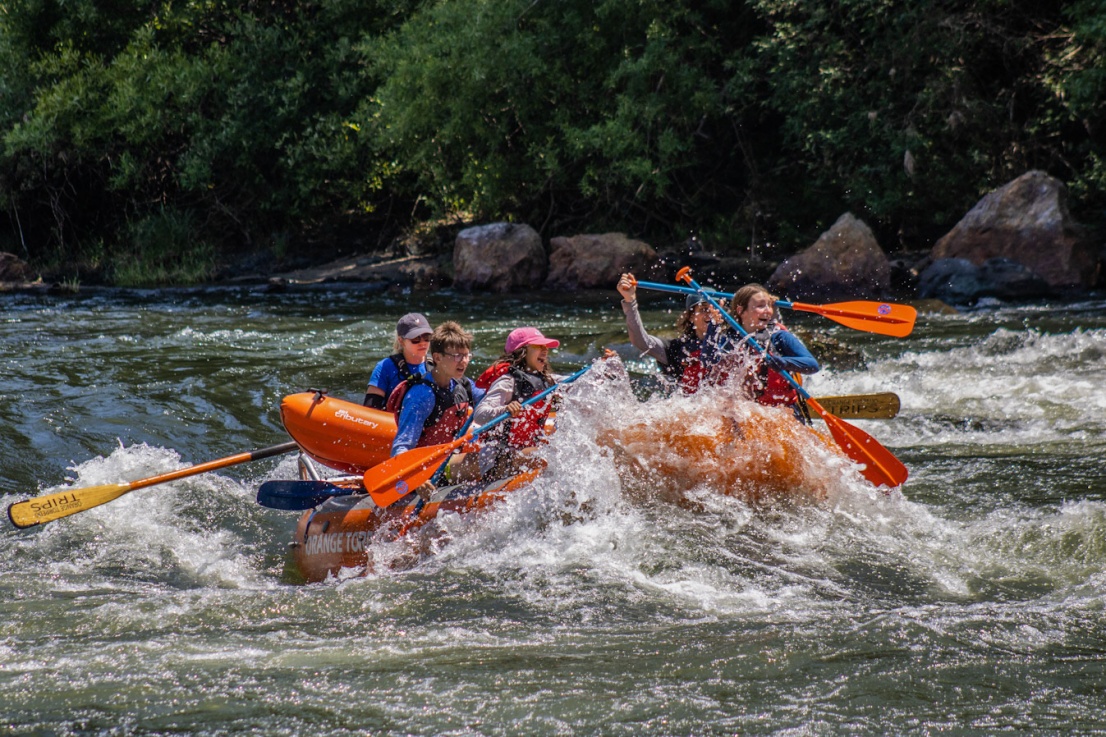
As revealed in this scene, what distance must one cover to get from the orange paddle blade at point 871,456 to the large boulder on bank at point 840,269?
25.4 ft

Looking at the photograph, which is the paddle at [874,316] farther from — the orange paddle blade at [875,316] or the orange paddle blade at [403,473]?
the orange paddle blade at [403,473]

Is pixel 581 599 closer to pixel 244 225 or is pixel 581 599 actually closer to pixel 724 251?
pixel 724 251

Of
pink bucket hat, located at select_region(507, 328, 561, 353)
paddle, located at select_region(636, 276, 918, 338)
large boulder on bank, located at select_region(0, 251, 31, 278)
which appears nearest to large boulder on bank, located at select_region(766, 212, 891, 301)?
paddle, located at select_region(636, 276, 918, 338)

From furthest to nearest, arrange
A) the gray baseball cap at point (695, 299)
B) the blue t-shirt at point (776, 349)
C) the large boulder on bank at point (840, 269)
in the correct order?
the large boulder on bank at point (840, 269), the gray baseball cap at point (695, 299), the blue t-shirt at point (776, 349)

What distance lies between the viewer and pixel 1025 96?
1426 cm

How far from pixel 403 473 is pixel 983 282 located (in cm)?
967

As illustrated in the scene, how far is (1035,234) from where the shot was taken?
12.6m

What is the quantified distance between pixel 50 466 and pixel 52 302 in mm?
8751

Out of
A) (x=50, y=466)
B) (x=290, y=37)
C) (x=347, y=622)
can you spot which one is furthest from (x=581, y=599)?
(x=290, y=37)

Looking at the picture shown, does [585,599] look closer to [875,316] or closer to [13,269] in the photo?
[875,316]

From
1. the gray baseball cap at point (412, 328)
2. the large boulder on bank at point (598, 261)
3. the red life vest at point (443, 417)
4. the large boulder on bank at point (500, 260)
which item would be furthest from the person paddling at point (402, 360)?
the large boulder on bank at point (500, 260)

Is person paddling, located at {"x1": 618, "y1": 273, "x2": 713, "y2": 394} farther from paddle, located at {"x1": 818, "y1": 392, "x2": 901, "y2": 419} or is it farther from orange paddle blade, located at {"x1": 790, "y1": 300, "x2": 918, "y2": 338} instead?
paddle, located at {"x1": 818, "y1": 392, "x2": 901, "y2": 419}

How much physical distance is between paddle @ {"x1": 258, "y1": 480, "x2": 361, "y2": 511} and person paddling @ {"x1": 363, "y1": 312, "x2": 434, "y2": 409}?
27.4 inches

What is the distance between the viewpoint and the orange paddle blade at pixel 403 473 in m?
4.66
